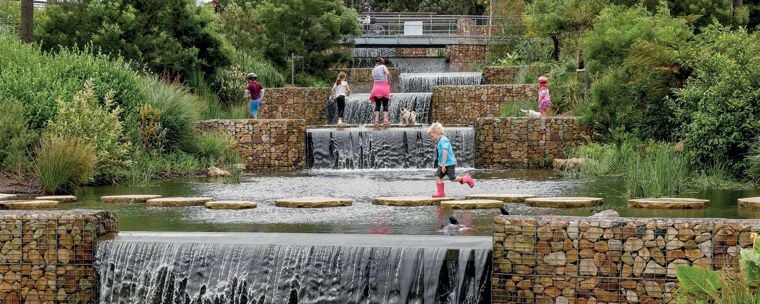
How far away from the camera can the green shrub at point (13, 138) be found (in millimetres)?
18656

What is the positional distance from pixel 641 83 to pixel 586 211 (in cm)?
748

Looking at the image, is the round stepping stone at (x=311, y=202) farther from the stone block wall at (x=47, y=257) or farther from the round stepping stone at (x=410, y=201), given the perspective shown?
the stone block wall at (x=47, y=257)

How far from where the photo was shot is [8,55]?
2255 cm

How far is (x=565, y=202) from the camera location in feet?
→ 48.5

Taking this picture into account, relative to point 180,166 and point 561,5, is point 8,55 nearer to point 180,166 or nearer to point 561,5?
point 180,166

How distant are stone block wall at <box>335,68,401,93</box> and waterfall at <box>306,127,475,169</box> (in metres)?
13.5

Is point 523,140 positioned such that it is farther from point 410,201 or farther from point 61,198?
point 61,198

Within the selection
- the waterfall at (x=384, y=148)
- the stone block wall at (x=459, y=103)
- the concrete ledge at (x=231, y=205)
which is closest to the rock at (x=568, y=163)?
the waterfall at (x=384, y=148)

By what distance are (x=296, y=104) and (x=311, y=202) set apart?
16.2 meters

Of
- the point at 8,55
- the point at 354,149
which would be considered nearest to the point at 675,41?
the point at 354,149

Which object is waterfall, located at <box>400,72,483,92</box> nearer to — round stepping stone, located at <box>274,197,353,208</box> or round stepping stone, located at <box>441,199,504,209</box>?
round stepping stone, located at <box>274,197,353,208</box>

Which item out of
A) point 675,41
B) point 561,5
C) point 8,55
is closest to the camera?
point 675,41

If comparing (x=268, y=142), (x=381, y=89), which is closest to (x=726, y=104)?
(x=268, y=142)

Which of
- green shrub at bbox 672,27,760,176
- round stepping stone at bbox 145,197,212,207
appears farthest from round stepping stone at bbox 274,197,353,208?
green shrub at bbox 672,27,760,176
